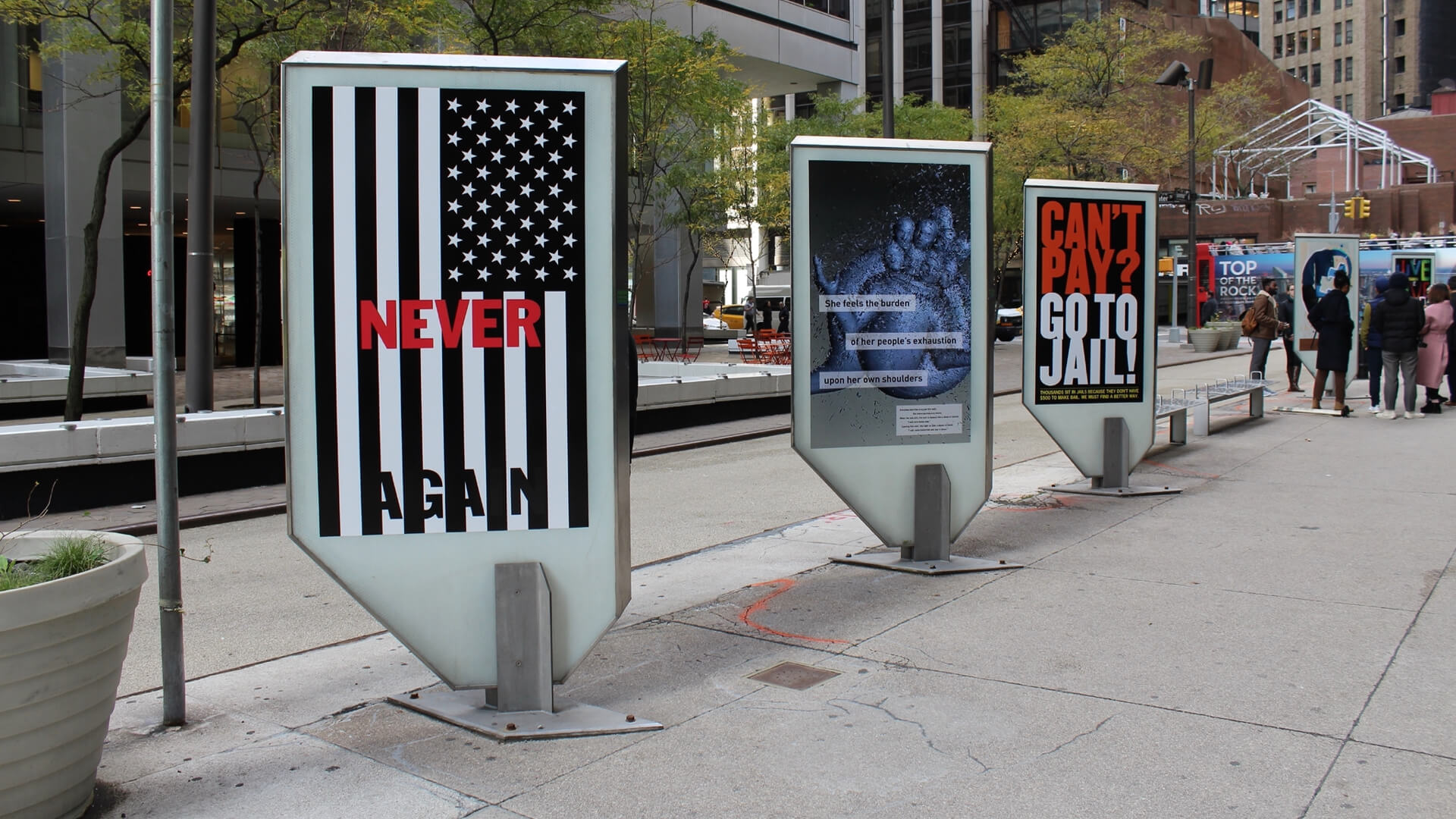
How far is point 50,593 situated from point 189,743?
4.29 ft

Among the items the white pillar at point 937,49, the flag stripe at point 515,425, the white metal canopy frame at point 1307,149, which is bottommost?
the flag stripe at point 515,425

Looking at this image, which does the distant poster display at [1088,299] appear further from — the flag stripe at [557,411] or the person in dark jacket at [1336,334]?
the person in dark jacket at [1336,334]

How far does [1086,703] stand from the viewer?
192 inches

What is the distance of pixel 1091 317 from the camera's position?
9836mm

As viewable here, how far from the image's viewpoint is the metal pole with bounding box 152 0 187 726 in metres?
4.52

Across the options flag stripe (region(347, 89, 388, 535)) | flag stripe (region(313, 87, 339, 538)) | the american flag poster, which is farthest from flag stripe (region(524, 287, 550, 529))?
flag stripe (region(313, 87, 339, 538))

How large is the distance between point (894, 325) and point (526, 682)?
3.61m

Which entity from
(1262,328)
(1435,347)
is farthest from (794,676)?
(1262,328)

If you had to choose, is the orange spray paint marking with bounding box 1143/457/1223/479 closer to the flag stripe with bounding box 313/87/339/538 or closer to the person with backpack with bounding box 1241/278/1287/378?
the person with backpack with bounding box 1241/278/1287/378

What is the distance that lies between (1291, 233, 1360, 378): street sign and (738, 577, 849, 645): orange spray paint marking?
46.7 feet

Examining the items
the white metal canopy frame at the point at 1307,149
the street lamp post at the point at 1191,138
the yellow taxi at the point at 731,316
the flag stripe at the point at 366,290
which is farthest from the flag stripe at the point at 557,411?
the white metal canopy frame at the point at 1307,149

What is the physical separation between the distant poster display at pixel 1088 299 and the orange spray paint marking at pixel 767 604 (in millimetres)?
Answer: 3512

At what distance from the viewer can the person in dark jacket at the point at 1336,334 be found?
53.4ft

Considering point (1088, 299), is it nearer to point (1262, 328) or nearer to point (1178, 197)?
point (1262, 328)
